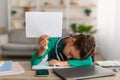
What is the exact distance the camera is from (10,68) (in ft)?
4.44

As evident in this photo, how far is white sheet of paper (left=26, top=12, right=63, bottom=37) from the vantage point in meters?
1.40

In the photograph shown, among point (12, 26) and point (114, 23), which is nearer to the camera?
point (114, 23)

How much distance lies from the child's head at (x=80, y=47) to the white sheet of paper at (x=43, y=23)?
0.10 metres

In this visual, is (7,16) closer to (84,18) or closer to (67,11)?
(67,11)

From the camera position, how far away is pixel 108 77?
1.21m

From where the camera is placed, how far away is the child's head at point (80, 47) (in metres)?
1.38

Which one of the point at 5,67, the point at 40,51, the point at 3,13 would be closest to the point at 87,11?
the point at 3,13

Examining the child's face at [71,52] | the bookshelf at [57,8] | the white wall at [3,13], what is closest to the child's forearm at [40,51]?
the child's face at [71,52]

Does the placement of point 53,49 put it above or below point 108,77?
above

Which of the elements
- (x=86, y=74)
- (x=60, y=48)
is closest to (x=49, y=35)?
(x=60, y=48)

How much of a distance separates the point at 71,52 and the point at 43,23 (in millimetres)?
233

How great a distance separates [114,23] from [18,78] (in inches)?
120

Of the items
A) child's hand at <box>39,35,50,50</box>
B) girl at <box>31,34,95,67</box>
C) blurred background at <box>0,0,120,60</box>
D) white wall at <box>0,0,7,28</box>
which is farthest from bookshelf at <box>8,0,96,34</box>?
child's hand at <box>39,35,50,50</box>

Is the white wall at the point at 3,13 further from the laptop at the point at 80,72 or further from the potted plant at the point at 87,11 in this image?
the laptop at the point at 80,72
